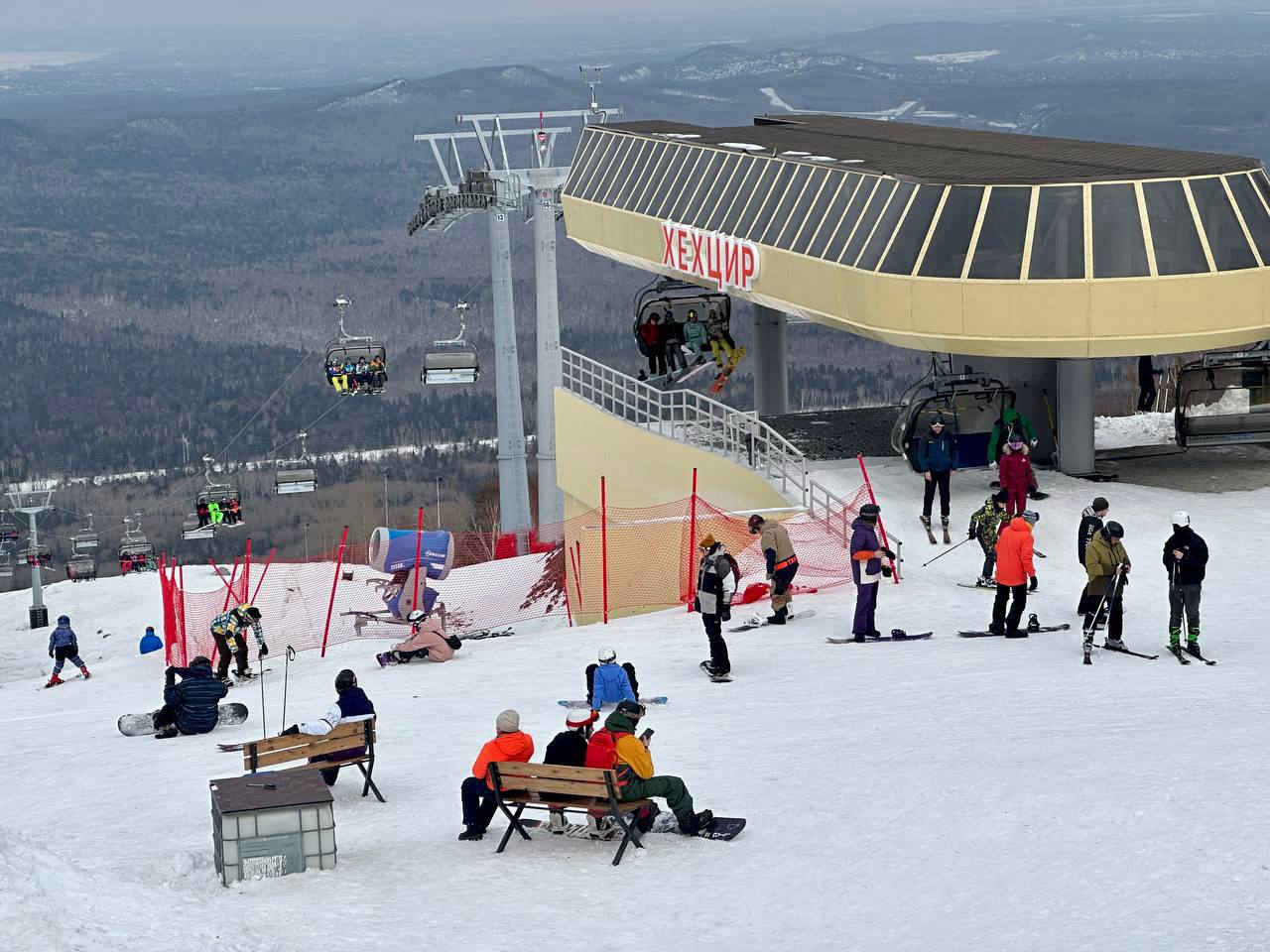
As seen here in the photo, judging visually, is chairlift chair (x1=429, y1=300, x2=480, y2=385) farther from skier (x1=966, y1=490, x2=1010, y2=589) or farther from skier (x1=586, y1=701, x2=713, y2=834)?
skier (x1=586, y1=701, x2=713, y2=834)

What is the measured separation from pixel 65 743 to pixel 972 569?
35.9 ft

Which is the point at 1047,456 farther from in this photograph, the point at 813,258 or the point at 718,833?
the point at 718,833

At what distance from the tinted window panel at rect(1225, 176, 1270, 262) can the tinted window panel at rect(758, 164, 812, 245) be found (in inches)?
285

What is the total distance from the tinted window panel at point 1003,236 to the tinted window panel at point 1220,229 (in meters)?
2.24

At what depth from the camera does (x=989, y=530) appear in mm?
22938

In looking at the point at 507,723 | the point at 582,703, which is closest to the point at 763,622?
the point at 582,703

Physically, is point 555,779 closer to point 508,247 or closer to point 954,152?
point 954,152

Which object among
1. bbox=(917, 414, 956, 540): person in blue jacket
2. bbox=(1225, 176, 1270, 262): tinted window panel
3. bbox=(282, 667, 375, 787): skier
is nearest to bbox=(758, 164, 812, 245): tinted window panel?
bbox=(917, 414, 956, 540): person in blue jacket

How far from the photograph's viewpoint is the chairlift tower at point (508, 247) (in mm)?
49688

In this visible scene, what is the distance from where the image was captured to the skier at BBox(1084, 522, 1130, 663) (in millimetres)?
18828

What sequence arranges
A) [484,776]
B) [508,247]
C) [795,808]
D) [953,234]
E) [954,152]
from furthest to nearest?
[508,247] → [954,152] → [953,234] → [795,808] → [484,776]

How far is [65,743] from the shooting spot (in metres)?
20.7

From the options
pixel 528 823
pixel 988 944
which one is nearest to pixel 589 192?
pixel 528 823

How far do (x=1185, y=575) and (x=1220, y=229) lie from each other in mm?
8204
